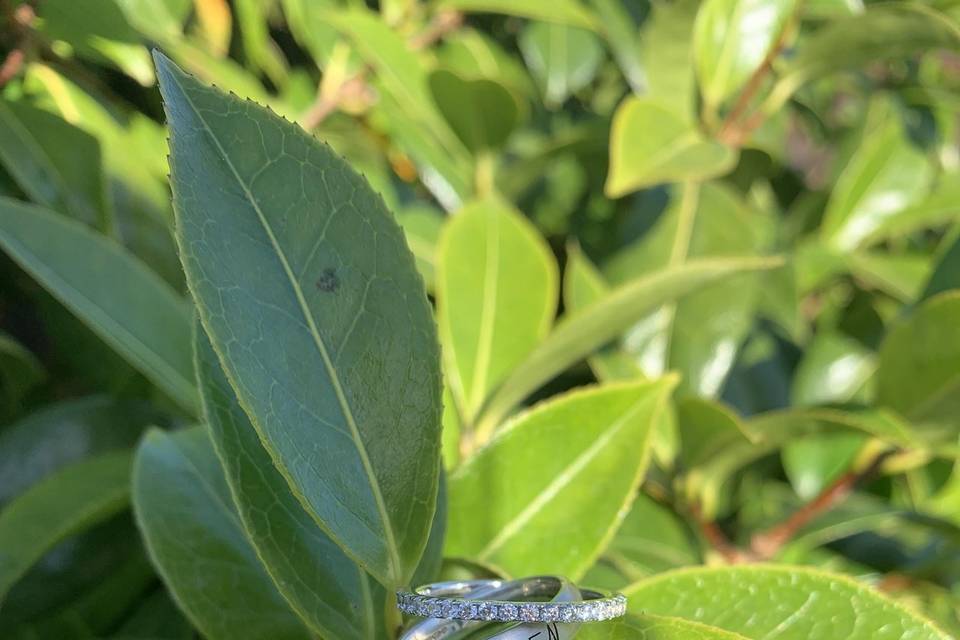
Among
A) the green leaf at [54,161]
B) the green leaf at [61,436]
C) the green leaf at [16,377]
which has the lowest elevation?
the green leaf at [61,436]

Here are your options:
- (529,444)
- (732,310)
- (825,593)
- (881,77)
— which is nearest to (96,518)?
(529,444)

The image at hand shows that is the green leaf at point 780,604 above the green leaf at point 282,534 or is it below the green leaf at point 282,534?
below

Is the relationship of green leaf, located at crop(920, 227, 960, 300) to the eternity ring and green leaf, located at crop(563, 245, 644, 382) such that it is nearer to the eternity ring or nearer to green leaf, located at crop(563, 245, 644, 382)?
green leaf, located at crop(563, 245, 644, 382)

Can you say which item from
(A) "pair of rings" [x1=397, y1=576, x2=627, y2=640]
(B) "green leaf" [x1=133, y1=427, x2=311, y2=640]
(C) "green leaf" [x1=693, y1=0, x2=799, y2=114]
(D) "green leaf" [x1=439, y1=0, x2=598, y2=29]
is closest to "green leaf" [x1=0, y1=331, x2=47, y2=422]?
(B) "green leaf" [x1=133, y1=427, x2=311, y2=640]

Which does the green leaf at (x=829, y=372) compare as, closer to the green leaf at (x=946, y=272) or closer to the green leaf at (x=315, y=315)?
the green leaf at (x=946, y=272)

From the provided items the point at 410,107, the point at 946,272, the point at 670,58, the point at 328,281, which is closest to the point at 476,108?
the point at 410,107

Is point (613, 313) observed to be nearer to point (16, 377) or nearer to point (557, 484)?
point (557, 484)

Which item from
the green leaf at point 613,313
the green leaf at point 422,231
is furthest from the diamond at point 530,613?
the green leaf at point 422,231

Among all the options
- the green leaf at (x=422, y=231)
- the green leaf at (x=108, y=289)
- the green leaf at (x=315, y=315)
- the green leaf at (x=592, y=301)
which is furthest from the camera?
the green leaf at (x=422, y=231)

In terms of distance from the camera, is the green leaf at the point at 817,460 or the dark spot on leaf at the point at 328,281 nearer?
the dark spot on leaf at the point at 328,281
